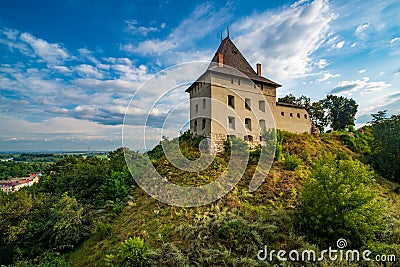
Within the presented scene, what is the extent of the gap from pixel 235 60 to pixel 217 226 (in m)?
13.6

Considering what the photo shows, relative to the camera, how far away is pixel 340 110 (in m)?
32.3

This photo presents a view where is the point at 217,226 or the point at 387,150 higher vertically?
the point at 387,150

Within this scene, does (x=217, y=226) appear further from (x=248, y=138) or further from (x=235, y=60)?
(x=235, y=60)

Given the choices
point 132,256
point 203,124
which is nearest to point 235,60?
point 203,124

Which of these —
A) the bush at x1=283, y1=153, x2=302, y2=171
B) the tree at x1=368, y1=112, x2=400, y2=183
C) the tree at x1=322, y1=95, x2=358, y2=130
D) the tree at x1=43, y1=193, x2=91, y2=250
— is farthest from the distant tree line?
the tree at x1=43, y1=193, x2=91, y2=250

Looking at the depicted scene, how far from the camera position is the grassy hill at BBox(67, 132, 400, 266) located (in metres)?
7.22

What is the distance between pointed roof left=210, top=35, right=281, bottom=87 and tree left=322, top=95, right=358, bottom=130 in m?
18.2

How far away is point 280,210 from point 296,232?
1393 millimetres

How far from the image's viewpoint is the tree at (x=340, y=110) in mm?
32062

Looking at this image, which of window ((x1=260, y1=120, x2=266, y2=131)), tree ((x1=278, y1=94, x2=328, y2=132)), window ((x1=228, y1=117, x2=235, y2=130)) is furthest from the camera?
tree ((x1=278, y1=94, x2=328, y2=132))

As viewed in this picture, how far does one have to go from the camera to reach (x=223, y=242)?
7754mm

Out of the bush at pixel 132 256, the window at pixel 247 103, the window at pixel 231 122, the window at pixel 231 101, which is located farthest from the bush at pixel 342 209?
the window at pixel 247 103

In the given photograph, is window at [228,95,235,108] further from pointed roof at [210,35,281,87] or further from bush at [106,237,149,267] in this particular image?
bush at [106,237,149,267]

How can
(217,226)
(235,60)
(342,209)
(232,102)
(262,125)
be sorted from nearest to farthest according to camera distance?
1. (342,209)
2. (217,226)
3. (232,102)
4. (235,60)
5. (262,125)
